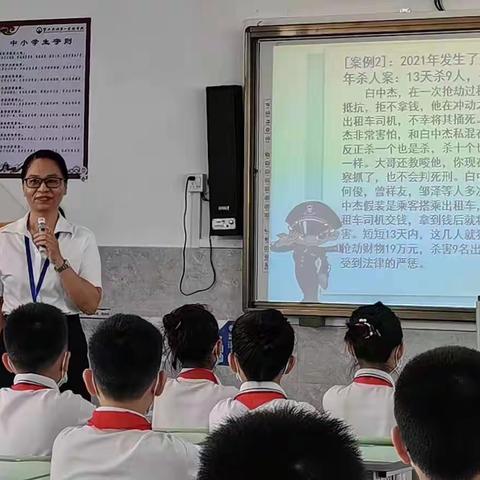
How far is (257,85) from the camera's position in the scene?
383 cm

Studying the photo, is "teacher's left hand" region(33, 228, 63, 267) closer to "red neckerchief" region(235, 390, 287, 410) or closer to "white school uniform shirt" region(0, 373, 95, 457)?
"white school uniform shirt" region(0, 373, 95, 457)

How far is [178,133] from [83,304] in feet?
4.56

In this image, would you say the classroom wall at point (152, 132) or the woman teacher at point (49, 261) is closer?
the woman teacher at point (49, 261)

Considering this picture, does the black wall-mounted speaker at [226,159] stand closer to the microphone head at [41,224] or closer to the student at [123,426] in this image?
the microphone head at [41,224]

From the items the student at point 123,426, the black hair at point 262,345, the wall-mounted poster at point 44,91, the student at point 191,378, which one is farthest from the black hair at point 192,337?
the wall-mounted poster at point 44,91

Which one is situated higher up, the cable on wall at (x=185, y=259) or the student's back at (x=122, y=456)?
the cable on wall at (x=185, y=259)

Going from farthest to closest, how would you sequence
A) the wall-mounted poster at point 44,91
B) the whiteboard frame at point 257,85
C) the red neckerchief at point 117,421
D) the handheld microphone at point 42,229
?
1. the wall-mounted poster at point 44,91
2. the whiteboard frame at point 257,85
3. the handheld microphone at point 42,229
4. the red neckerchief at point 117,421

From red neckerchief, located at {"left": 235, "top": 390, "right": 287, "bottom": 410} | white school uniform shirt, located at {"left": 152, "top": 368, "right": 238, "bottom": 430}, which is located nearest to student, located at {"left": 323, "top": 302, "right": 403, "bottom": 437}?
red neckerchief, located at {"left": 235, "top": 390, "right": 287, "bottom": 410}

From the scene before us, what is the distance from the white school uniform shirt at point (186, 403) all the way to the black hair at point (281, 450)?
5.69 feet

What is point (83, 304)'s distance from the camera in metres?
2.83

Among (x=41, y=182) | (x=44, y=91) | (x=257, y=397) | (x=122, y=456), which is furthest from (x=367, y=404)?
(x=44, y=91)

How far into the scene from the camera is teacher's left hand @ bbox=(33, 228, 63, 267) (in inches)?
110

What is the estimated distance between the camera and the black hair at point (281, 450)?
79cm

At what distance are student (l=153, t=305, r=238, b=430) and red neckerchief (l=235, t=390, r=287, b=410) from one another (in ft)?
0.69
